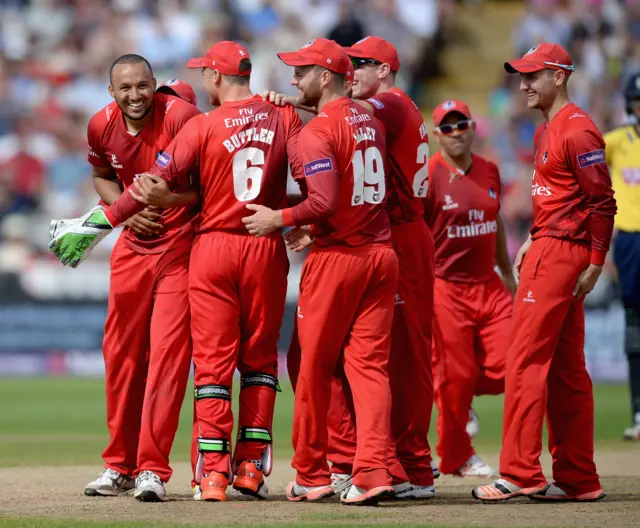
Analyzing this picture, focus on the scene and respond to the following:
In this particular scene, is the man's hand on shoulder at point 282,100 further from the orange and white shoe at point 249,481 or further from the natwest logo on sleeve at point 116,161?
the orange and white shoe at point 249,481

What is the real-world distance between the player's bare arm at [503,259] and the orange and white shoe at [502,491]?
2.82 metres

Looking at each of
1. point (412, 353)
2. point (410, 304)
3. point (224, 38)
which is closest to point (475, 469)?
point (412, 353)

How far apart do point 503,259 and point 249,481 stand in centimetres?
358

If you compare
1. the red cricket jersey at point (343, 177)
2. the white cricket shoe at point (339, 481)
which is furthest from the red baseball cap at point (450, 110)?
the white cricket shoe at point (339, 481)

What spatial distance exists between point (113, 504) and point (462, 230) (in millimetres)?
3658

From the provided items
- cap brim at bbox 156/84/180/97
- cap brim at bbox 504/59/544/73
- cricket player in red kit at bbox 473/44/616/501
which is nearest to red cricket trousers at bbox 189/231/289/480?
cap brim at bbox 156/84/180/97

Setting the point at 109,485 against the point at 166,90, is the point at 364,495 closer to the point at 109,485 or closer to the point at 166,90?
the point at 109,485

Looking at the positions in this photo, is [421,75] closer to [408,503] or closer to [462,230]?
[462,230]

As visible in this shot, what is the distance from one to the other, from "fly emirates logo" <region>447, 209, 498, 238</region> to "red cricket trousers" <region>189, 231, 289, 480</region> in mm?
2224

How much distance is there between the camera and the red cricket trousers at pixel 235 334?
24.8 ft

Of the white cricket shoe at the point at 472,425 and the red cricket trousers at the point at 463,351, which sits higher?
the red cricket trousers at the point at 463,351

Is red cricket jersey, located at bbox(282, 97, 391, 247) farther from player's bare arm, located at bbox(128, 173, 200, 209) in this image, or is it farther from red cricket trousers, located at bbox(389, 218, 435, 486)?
player's bare arm, located at bbox(128, 173, 200, 209)

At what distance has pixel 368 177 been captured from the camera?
7477 millimetres

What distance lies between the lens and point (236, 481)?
7.72 meters
